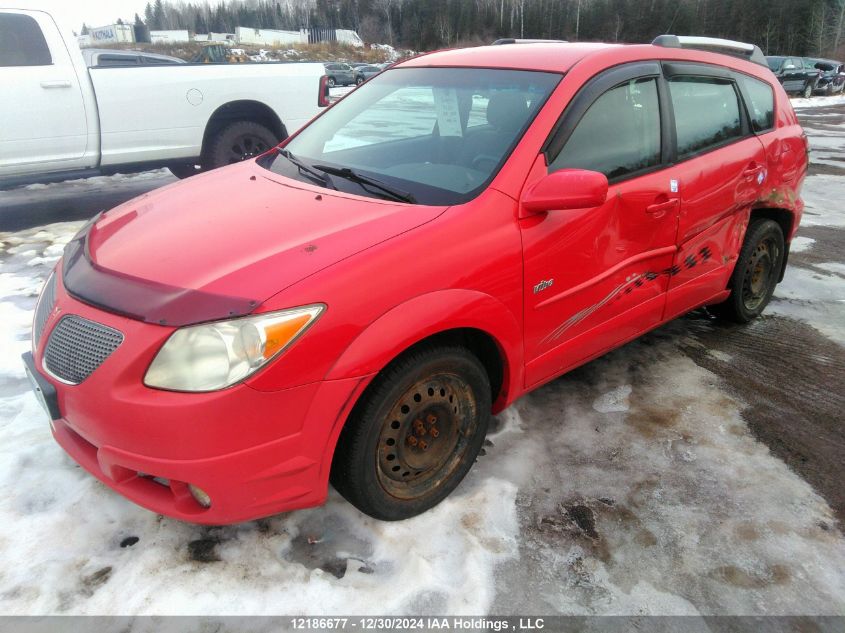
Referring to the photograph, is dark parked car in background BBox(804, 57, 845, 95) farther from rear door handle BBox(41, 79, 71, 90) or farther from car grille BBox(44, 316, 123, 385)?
car grille BBox(44, 316, 123, 385)

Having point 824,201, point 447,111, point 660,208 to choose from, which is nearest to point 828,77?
point 824,201

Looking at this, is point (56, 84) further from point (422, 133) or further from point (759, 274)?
point (759, 274)

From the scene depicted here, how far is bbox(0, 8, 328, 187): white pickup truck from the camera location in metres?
5.45

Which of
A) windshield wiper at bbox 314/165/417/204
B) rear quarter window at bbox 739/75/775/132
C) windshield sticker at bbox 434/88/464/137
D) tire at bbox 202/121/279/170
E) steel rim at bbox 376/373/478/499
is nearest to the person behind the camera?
steel rim at bbox 376/373/478/499

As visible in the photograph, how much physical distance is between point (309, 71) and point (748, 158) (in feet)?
16.7

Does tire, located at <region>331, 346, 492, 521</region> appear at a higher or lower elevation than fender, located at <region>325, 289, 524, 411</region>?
lower

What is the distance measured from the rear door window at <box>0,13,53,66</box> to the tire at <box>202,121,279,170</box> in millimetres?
1608

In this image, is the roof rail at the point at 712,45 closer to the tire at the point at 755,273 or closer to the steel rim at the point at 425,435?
the tire at the point at 755,273

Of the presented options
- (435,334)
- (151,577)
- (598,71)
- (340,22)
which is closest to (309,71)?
(598,71)

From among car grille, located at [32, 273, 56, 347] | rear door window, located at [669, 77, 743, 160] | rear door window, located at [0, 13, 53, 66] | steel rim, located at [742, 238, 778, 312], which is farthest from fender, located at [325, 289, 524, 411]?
rear door window, located at [0, 13, 53, 66]

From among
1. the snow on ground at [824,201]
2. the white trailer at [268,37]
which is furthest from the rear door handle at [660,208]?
the white trailer at [268,37]

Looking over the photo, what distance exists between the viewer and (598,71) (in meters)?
2.71

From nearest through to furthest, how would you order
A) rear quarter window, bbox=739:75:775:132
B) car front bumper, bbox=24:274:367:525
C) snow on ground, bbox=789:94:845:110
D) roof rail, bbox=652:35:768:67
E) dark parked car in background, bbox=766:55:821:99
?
1. car front bumper, bbox=24:274:367:525
2. roof rail, bbox=652:35:768:67
3. rear quarter window, bbox=739:75:775:132
4. snow on ground, bbox=789:94:845:110
5. dark parked car in background, bbox=766:55:821:99

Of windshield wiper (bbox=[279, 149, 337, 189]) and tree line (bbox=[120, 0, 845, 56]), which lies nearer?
windshield wiper (bbox=[279, 149, 337, 189])
